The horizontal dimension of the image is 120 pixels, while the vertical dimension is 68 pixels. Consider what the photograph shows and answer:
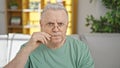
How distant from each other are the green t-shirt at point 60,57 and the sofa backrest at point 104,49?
0.67 m

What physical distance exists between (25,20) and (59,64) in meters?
3.35

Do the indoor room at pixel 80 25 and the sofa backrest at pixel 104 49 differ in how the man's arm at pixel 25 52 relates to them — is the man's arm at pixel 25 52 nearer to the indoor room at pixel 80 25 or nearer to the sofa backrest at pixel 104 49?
the indoor room at pixel 80 25

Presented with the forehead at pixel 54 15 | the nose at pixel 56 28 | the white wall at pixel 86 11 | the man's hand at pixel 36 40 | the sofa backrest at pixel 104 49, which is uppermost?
the white wall at pixel 86 11

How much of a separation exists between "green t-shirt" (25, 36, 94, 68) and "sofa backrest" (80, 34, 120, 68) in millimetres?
669

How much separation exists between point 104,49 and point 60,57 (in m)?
0.79

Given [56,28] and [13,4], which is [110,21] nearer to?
[56,28]

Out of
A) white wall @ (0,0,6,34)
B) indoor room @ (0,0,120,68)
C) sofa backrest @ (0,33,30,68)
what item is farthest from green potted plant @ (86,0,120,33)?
white wall @ (0,0,6,34)

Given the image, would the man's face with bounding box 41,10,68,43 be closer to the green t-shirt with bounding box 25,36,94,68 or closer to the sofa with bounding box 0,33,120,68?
the green t-shirt with bounding box 25,36,94,68

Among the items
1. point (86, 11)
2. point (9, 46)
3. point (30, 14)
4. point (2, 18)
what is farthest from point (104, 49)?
point (2, 18)

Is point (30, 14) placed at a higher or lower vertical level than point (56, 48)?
higher

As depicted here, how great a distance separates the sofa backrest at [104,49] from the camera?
2045mm

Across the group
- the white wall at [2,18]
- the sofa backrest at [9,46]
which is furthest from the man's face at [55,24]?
the white wall at [2,18]

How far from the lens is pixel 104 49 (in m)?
2.06

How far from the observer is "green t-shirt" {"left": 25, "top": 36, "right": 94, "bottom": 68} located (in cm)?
135
